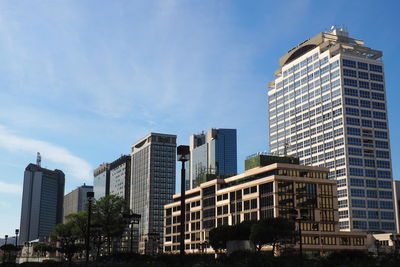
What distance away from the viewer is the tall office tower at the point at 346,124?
511 ft

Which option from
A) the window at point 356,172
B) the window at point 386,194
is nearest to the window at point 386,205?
the window at point 386,194

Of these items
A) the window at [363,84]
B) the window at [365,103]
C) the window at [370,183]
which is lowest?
the window at [370,183]

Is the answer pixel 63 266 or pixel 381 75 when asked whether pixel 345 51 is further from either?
pixel 63 266

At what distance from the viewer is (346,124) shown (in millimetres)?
159500

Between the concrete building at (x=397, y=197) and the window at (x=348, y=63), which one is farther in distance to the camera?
the window at (x=348, y=63)

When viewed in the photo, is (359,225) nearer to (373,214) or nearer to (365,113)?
(373,214)

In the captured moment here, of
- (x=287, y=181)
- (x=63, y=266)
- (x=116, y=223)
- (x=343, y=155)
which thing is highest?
(x=343, y=155)

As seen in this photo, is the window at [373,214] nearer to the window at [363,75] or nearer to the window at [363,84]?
the window at [363,84]

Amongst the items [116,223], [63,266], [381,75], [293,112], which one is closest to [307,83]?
[293,112]

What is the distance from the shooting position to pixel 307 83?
592 ft

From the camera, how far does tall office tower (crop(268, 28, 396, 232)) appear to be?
511ft

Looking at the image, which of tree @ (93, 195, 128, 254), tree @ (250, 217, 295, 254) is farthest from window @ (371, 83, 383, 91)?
tree @ (93, 195, 128, 254)

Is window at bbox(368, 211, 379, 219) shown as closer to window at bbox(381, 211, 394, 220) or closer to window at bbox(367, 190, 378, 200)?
window at bbox(381, 211, 394, 220)

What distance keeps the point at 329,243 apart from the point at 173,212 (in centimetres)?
6719
